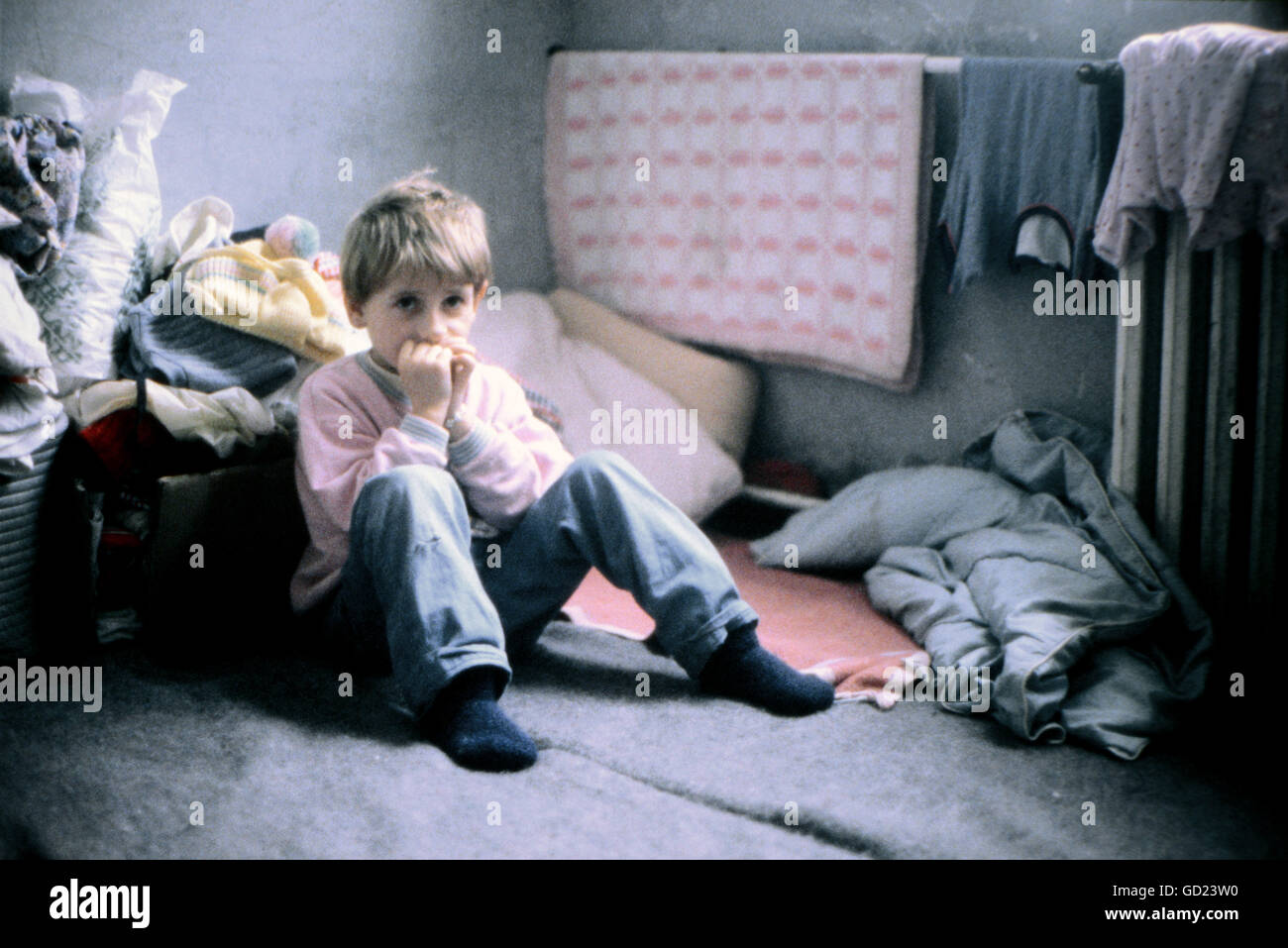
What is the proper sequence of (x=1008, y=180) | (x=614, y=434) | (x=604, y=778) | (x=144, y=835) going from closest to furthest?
(x=144, y=835) < (x=604, y=778) < (x=1008, y=180) < (x=614, y=434)

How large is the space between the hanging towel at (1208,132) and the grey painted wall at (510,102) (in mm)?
247

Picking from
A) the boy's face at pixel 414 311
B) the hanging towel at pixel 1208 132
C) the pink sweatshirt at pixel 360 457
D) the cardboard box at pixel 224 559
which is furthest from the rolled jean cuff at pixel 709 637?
the hanging towel at pixel 1208 132

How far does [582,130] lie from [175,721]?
1.50 meters

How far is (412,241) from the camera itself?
1487 millimetres

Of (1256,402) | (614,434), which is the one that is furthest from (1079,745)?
(614,434)

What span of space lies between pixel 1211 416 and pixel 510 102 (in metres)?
1.49

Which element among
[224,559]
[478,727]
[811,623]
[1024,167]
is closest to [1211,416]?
[1024,167]

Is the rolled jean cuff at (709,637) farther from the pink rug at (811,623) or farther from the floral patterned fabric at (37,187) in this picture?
the floral patterned fabric at (37,187)

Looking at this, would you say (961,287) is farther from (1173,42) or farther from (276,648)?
(276,648)

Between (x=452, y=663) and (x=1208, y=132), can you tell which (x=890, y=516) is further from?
(x=452, y=663)

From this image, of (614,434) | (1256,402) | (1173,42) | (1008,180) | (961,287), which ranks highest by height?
(1173,42)

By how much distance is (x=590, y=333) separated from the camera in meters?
2.52

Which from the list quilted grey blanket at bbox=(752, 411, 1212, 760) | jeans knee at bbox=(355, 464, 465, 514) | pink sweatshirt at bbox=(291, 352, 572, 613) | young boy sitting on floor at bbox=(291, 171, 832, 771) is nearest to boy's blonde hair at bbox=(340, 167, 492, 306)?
young boy sitting on floor at bbox=(291, 171, 832, 771)

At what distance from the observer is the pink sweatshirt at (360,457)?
1494mm
